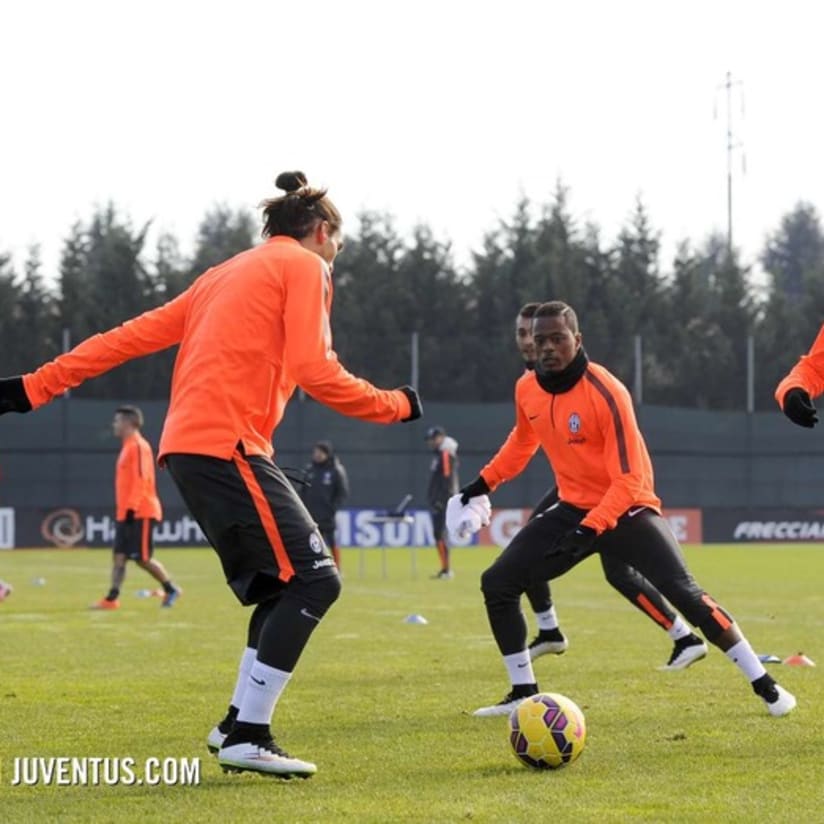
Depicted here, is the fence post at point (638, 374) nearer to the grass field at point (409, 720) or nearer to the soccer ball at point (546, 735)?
the grass field at point (409, 720)

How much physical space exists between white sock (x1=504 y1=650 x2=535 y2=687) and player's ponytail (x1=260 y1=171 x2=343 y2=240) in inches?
117

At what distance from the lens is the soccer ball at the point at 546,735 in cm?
718

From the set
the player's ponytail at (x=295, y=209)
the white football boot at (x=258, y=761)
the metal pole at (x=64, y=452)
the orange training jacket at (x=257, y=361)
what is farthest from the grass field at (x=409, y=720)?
the metal pole at (x=64, y=452)

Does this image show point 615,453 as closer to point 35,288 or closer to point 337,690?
point 337,690

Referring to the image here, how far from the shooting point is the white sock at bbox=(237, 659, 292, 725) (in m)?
6.85

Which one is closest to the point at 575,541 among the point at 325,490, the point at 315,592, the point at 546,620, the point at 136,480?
the point at 315,592

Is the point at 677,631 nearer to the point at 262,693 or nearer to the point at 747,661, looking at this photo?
the point at 747,661

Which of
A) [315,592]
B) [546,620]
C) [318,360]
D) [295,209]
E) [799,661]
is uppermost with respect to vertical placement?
[295,209]

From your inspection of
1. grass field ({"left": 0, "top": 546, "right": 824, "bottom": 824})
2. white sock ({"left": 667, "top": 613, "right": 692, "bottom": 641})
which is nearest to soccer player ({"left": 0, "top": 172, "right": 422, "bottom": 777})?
grass field ({"left": 0, "top": 546, "right": 824, "bottom": 824})

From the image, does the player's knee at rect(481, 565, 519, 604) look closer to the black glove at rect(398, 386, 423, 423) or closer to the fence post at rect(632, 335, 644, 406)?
the black glove at rect(398, 386, 423, 423)

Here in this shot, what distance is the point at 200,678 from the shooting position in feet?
35.8

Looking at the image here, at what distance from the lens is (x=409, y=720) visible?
8.85 metres

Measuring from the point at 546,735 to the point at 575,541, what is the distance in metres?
1.56

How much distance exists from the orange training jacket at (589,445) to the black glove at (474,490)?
7 cm
